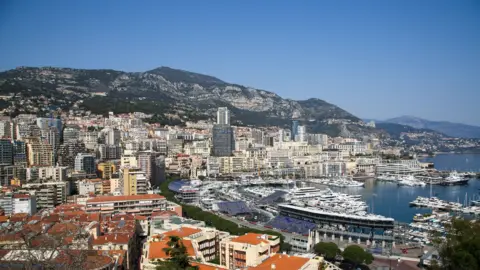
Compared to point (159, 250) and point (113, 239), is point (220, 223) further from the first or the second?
point (159, 250)

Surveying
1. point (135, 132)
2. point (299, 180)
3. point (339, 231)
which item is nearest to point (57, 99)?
point (135, 132)

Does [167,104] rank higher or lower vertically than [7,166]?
higher

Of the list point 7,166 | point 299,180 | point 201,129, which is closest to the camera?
point 7,166

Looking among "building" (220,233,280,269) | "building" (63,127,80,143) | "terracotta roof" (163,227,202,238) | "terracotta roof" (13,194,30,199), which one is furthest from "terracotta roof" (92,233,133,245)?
"building" (63,127,80,143)

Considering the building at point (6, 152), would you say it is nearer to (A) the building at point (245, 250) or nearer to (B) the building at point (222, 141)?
(A) the building at point (245, 250)

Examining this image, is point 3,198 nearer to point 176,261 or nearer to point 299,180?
point 176,261

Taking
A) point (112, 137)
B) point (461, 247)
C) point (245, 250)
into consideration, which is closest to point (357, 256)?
point (245, 250)
